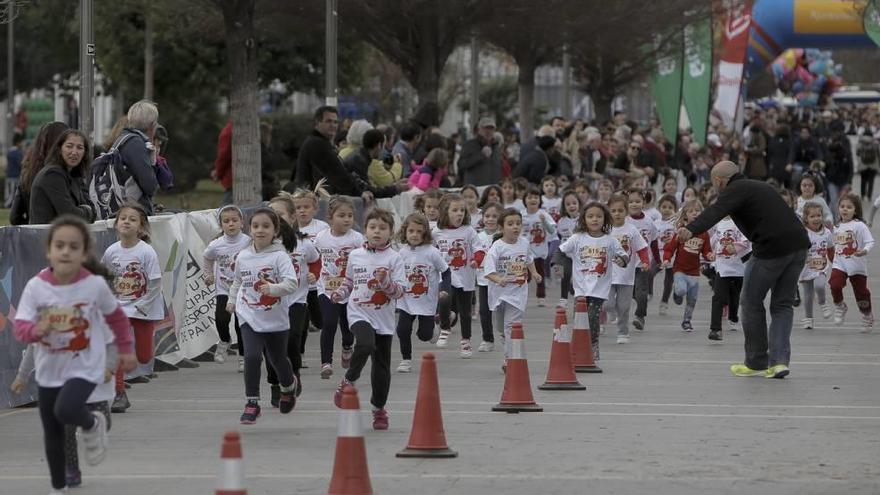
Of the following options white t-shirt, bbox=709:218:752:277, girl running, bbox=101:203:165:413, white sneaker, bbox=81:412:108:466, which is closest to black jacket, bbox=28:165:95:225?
girl running, bbox=101:203:165:413

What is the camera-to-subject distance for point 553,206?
941 inches

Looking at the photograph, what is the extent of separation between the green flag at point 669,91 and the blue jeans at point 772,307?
1037 inches

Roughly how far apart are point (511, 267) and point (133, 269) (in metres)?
3.99

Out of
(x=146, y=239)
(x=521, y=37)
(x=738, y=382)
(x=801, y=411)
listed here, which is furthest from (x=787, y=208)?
(x=521, y=37)

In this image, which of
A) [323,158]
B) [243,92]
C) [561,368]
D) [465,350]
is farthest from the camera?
[243,92]

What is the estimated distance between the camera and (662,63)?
46.1 m

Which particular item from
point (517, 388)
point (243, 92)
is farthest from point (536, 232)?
point (517, 388)

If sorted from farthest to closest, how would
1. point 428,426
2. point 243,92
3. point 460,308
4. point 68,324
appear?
point 243,92 → point 460,308 → point 428,426 → point 68,324

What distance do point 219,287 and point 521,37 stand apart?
22384 millimetres

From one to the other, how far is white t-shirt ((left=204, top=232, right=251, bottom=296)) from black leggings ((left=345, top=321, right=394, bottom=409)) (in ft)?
10.0

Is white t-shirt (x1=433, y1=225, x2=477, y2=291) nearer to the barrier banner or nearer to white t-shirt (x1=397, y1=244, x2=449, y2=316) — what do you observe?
white t-shirt (x1=397, y1=244, x2=449, y2=316)

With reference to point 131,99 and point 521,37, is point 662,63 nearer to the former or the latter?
point 521,37

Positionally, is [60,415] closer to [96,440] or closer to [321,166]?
[96,440]

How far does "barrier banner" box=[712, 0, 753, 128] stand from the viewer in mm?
43969
